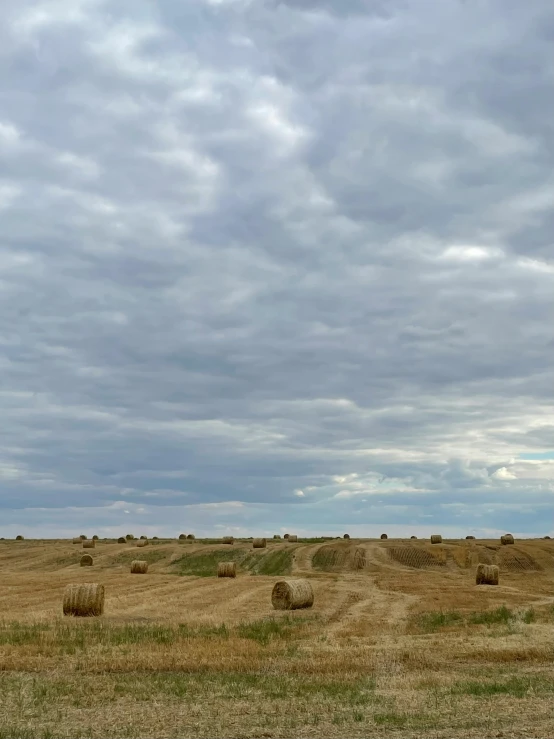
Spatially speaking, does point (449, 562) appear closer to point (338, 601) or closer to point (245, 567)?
point (245, 567)

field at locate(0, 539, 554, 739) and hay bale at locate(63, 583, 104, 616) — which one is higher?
hay bale at locate(63, 583, 104, 616)

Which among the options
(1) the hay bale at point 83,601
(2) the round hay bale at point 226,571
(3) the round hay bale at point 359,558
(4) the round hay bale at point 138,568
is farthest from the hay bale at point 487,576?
(1) the hay bale at point 83,601

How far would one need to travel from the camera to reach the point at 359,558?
194 feet

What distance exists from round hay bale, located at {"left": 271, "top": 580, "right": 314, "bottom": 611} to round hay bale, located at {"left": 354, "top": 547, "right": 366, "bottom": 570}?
26.8m

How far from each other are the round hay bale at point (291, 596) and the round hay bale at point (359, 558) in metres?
26.8

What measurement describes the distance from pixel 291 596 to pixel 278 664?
38.5ft

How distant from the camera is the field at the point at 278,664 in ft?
39.4

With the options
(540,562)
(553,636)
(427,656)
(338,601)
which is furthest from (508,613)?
(540,562)

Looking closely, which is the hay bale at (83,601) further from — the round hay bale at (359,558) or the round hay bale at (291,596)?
the round hay bale at (359,558)

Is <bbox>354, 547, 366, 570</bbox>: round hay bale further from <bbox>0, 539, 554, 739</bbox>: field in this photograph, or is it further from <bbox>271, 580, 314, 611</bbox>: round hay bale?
<bbox>271, 580, 314, 611</bbox>: round hay bale

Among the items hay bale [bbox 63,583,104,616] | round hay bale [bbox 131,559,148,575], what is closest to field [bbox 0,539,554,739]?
hay bale [bbox 63,583,104,616]

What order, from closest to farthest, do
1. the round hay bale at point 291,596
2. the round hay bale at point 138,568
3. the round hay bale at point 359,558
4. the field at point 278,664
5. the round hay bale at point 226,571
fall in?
the field at point 278,664 → the round hay bale at point 291,596 → the round hay bale at point 226,571 → the round hay bale at point 138,568 → the round hay bale at point 359,558

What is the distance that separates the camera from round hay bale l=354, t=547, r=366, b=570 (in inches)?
2211

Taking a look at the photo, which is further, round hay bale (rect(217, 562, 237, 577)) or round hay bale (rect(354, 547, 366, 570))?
round hay bale (rect(354, 547, 366, 570))
